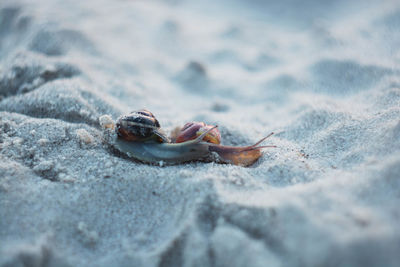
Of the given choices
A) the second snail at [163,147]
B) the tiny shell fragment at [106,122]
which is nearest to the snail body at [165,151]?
the second snail at [163,147]

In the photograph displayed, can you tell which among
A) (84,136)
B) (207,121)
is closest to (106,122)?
(84,136)

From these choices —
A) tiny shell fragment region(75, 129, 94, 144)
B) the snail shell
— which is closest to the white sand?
tiny shell fragment region(75, 129, 94, 144)

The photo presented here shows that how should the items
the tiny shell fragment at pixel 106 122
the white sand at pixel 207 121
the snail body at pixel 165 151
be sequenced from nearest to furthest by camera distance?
the white sand at pixel 207 121, the snail body at pixel 165 151, the tiny shell fragment at pixel 106 122

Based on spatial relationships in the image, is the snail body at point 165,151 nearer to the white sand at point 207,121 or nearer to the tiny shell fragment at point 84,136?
the white sand at point 207,121

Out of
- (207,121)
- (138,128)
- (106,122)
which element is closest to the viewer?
(138,128)

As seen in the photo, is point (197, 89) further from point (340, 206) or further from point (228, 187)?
point (340, 206)

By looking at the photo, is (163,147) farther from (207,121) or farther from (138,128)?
(207,121)

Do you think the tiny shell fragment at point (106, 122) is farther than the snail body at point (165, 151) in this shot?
Yes

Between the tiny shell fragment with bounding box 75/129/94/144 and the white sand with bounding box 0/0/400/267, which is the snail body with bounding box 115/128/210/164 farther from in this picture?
the tiny shell fragment with bounding box 75/129/94/144
